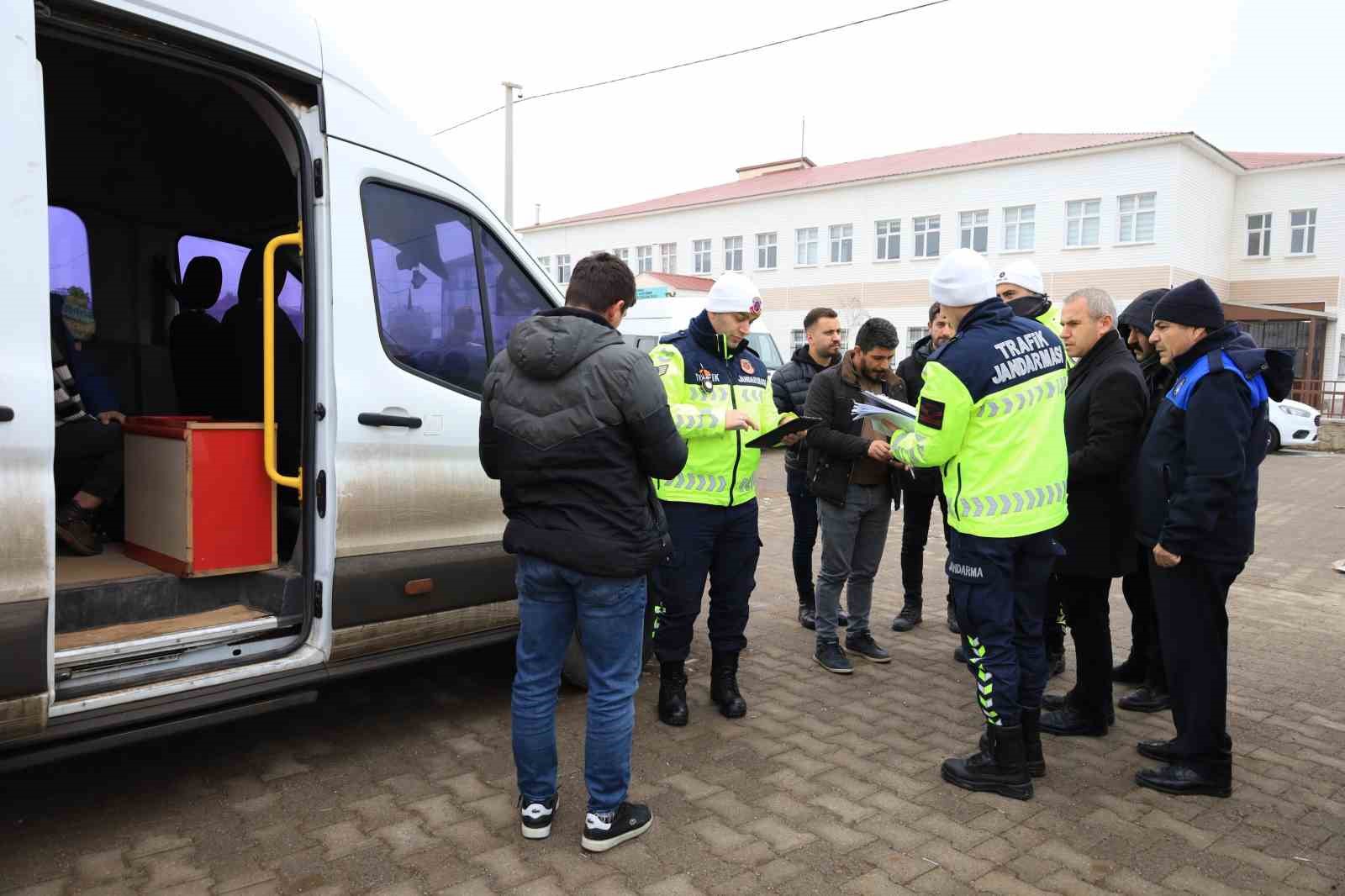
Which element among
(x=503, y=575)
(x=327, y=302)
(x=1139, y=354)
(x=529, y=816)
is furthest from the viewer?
(x=1139, y=354)

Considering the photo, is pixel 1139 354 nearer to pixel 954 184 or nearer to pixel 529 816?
pixel 529 816

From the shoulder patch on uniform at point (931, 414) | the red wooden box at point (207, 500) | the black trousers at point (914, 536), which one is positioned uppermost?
the shoulder patch on uniform at point (931, 414)

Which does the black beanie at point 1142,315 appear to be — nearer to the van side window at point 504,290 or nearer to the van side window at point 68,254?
the van side window at point 504,290

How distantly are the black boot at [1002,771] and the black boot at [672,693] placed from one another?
3.83 ft

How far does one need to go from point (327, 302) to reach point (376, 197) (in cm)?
48

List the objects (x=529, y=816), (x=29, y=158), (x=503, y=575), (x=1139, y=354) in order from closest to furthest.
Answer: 1. (x=29, y=158)
2. (x=529, y=816)
3. (x=503, y=575)
4. (x=1139, y=354)

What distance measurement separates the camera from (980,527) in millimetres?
3494

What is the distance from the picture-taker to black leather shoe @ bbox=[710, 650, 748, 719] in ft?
13.9

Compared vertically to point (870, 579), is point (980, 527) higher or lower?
higher

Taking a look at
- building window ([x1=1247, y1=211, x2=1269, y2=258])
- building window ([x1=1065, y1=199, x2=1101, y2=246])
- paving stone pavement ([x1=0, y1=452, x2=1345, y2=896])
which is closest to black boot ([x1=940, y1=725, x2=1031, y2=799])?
paving stone pavement ([x1=0, y1=452, x2=1345, y2=896])

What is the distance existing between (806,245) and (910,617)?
110 ft

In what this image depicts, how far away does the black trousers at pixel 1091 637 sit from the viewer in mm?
4125

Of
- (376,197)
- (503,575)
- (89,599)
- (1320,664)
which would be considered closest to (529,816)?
(503,575)

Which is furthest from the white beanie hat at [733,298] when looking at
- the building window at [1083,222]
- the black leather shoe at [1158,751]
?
the building window at [1083,222]
